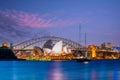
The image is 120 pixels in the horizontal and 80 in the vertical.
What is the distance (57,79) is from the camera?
63.9 meters

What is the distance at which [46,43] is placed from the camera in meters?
194

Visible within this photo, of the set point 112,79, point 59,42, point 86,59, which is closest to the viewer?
point 112,79

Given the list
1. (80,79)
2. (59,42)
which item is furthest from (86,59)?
(80,79)

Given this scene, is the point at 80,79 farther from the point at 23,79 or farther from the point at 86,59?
the point at 86,59

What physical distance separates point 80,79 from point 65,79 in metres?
2.56

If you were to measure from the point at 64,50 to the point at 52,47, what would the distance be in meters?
7.35

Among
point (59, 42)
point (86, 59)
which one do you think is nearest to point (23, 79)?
point (86, 59)

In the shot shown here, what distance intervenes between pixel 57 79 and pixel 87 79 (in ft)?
16.6

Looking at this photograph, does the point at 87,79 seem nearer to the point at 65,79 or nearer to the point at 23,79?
the point at 65,79

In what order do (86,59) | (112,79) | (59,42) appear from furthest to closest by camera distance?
(59,42) < (86,59) < (112,79)

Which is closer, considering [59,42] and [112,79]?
[112,79]

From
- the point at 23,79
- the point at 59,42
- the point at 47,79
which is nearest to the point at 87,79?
the point at 47,79

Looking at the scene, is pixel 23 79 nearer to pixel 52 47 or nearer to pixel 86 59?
pixel 86 59

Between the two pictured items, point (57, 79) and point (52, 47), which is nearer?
point (57, 79)
